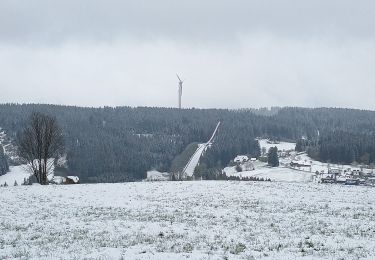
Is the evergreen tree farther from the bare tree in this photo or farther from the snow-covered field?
the snow-covered field

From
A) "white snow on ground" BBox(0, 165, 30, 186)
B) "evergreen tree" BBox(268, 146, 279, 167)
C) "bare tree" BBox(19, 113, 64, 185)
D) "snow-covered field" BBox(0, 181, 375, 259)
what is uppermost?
"bare tree" BBox(19, 113, 64, 185)

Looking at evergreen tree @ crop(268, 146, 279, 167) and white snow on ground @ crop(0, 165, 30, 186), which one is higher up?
evergreen tree @ crop(268, 146, 279, 167)

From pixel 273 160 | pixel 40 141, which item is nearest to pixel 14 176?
pixel 273 160

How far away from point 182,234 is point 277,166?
488 feet

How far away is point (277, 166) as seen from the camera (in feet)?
545

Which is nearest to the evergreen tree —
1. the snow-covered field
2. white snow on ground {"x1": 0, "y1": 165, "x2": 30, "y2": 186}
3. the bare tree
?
white snow on ground {"x1": 0, "y1": 165, "x2": 30, "y2": 186}

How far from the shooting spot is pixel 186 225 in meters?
24.2

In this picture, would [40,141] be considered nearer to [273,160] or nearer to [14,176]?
[273,160]

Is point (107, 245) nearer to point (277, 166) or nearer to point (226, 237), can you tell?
point (226, 237)

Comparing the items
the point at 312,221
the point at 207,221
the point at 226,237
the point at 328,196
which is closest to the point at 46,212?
the point at 207,221

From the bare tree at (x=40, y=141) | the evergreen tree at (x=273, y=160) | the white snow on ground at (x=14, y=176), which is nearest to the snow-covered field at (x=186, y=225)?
the bare tree at (x=40, y=141)

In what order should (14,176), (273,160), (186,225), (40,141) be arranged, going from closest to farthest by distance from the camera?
(186,225) < (40,141) < (273,160) < (14,176)

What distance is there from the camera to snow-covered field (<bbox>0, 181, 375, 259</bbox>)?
1762 centimetres

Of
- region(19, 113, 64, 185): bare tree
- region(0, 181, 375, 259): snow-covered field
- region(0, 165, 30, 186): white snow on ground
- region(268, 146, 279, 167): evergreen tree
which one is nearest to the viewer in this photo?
region(0, 181, 375, 259): snow-covered field
